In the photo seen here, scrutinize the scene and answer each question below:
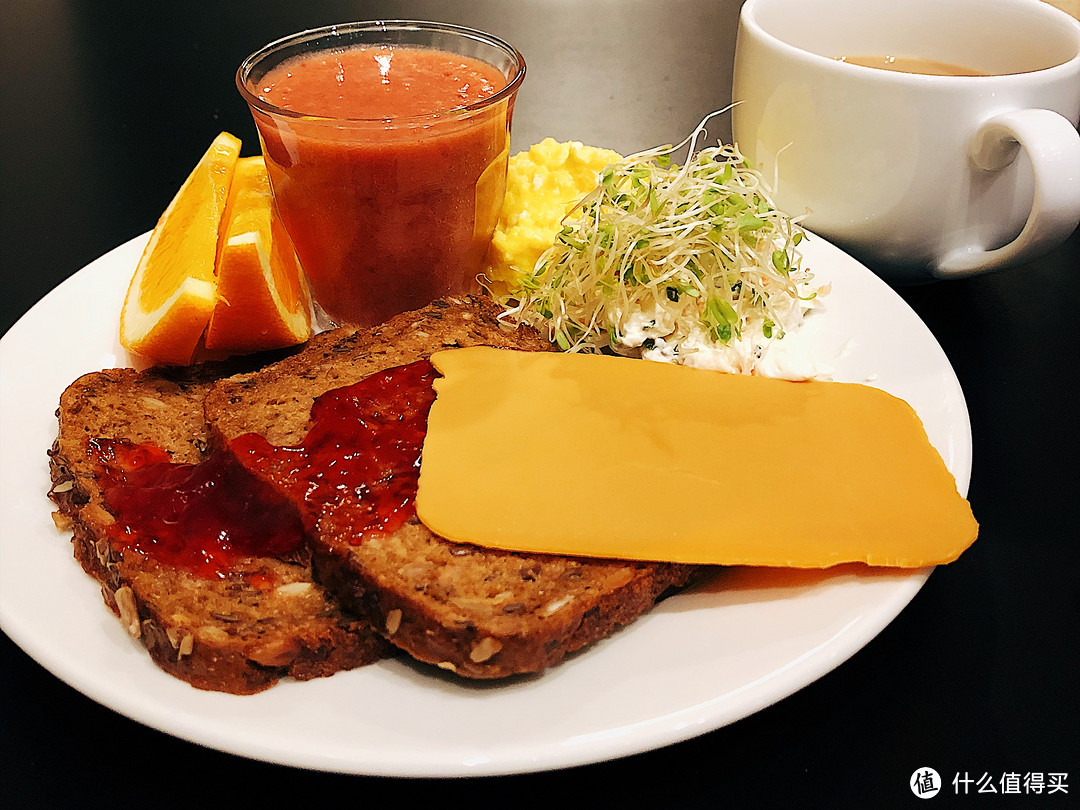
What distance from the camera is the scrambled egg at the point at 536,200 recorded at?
254 centimetres

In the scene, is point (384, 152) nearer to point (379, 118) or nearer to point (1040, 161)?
point (379, 118)

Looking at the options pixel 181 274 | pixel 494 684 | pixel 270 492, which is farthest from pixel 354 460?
pixel 181 274

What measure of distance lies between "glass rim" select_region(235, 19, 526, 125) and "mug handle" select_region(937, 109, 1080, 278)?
1.23m

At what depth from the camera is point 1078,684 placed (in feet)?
5.32

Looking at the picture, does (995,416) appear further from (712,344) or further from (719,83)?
(719,83)

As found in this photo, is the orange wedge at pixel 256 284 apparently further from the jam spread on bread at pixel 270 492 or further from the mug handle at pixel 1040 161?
the mug handle at pixel 1040 161

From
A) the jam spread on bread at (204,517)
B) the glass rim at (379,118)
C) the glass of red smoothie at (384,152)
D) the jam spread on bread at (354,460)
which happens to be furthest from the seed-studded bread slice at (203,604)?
the glass rim at (379,118)

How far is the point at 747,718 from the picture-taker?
1.54m

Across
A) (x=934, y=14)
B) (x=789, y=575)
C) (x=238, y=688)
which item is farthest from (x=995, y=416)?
(x=238, y=688)

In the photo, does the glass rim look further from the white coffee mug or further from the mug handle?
the mug handle

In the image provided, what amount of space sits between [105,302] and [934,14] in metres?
2.59

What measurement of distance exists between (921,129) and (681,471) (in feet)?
4.44

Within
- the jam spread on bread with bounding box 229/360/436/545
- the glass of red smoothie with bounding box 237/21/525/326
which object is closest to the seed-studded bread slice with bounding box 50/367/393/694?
the jam spread on bread with bounding box 229/360/436/545

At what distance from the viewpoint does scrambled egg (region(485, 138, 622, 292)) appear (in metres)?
2.54
